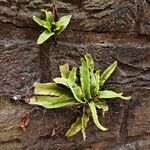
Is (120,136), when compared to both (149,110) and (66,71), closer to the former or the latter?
(149,110)

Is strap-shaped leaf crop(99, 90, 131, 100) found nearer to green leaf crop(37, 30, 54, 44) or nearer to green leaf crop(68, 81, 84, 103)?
green leaf crop(68, 81, 84, 103)

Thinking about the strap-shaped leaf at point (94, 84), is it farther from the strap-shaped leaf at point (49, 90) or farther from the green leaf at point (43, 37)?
the green leaf at point (43, 37)

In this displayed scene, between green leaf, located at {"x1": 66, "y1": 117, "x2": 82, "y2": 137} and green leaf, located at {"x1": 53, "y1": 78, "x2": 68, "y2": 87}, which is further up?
green leaf, located at {"x1": 53, "y1": 78, "x2": 68, "y2": 87}

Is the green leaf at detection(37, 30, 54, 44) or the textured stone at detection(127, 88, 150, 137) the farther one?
the textured stone at detection(127, 88, 150, 137)

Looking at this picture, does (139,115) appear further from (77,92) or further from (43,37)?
(43,37)

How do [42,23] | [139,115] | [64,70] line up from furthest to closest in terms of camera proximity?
[139,115] → [64,70] → [42,23]

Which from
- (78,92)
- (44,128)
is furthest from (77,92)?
(44,128)

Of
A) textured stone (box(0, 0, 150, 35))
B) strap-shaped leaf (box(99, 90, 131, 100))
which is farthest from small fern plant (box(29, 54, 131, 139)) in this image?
textured stone (box(0, 0, 150, 35))
